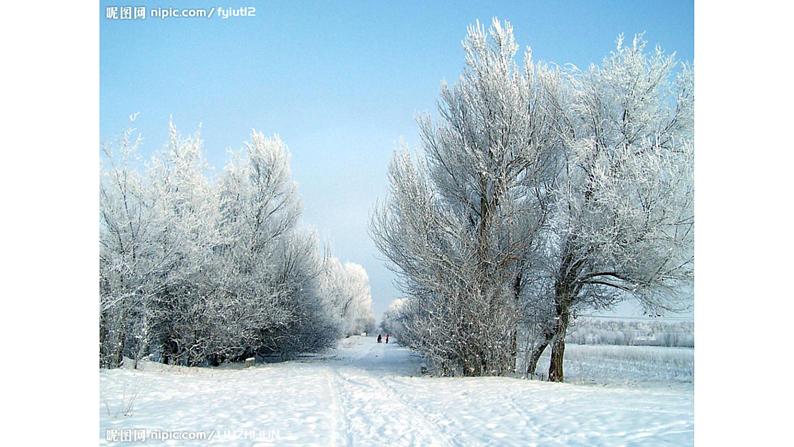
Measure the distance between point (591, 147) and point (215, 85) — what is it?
4430 mm

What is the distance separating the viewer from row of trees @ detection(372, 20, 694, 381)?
6.38 m

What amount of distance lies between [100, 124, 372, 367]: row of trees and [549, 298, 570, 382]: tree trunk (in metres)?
4.67

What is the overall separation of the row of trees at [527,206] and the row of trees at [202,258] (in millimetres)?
2538

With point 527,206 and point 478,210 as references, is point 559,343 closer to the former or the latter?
point 527,206

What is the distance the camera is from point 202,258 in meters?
7.63

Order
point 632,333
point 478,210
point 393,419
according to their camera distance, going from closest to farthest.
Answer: point 393,419, point 632,333, point 478,210

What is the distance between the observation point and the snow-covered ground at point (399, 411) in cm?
327

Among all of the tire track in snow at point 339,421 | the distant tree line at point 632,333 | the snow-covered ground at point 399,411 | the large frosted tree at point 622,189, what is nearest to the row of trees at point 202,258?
the snow-covered ground at point 399,411

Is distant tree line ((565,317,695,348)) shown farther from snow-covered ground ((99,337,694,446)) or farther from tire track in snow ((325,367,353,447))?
tire track in snow ((325,367,353,447))

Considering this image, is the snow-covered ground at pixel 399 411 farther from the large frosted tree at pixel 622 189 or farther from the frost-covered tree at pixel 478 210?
the large frosted tree at pixel 622 189

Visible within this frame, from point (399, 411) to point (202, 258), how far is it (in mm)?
4501

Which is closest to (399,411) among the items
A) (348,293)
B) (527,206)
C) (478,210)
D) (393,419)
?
(393,419)
